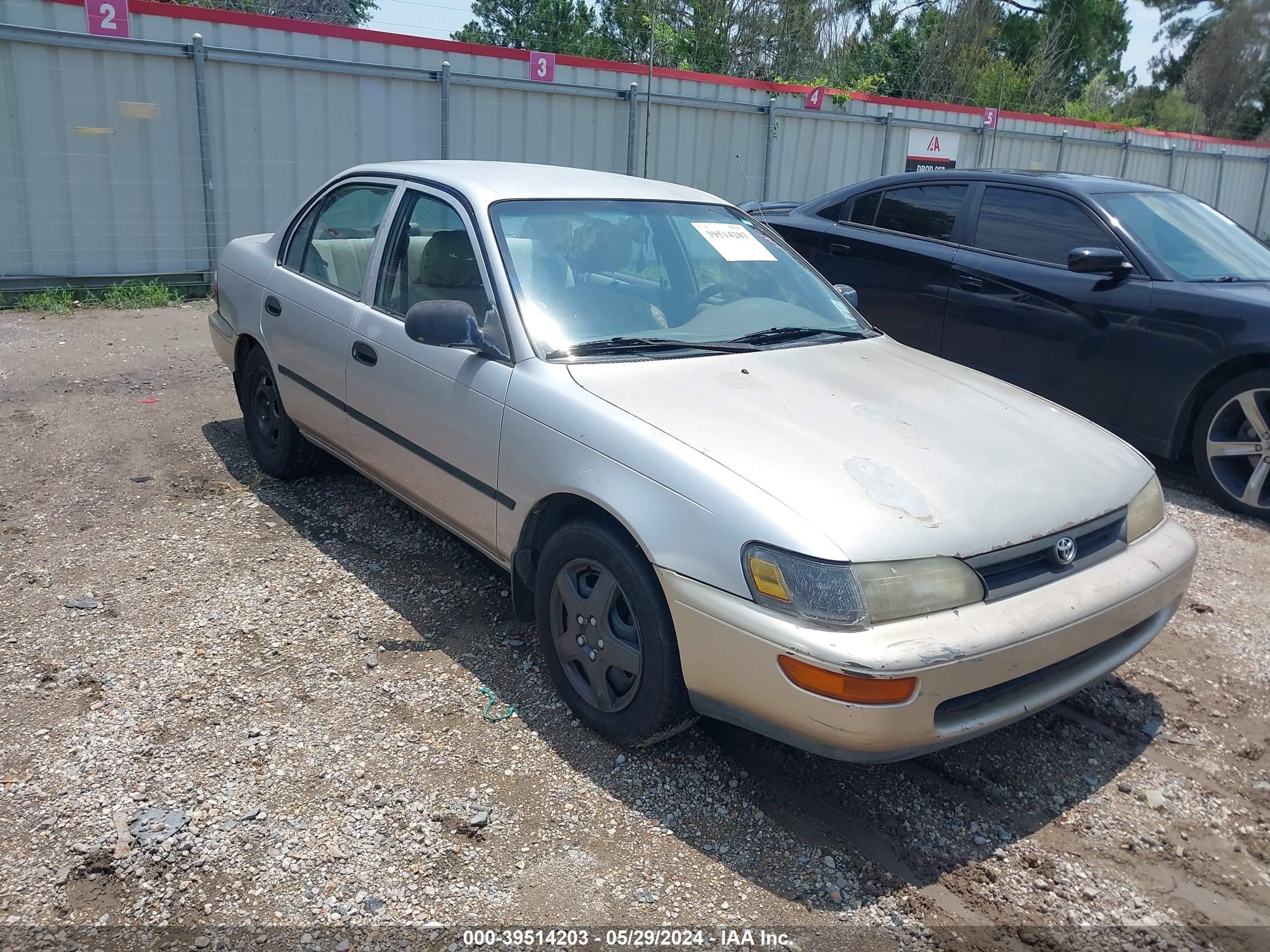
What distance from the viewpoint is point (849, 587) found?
2.50 metres

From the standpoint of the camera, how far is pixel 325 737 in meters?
3.12

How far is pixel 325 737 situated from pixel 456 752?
41cm

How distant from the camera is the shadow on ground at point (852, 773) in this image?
275 centimetres

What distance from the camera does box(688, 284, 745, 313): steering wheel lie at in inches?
153

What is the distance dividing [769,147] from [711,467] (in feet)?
38.4

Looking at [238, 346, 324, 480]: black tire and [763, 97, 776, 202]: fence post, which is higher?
[763, 97, 776, 202]: fence post

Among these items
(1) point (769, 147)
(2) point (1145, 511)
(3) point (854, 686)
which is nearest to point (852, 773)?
(3) point (854, 686)

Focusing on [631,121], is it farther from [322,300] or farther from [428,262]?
[428,262]

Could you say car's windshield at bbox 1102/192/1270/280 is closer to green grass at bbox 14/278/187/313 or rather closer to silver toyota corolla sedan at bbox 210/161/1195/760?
silver toyota corolla sedan at bbox 210/161/1195/760

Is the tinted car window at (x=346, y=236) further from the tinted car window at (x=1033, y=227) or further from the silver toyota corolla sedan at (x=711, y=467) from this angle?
the tinted car window at (x=1033, y=227)

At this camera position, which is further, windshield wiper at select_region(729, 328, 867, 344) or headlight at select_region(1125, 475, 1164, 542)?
windshield wiper at select_region(729, 328, 867, 344)

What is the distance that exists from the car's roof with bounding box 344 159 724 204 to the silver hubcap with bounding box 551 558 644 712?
155 centimetres

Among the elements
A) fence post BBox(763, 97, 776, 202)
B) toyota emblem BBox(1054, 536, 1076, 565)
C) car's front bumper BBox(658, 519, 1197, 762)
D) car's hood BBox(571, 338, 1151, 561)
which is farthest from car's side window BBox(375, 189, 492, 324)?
fence post BBox(763, 97, 776, 202)

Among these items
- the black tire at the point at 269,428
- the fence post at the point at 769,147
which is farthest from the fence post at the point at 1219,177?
the black tire at the point at 269,428
